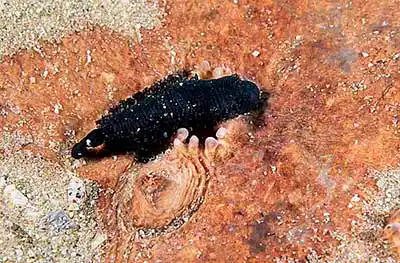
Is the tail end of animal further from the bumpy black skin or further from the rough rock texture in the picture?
the rough rock texture

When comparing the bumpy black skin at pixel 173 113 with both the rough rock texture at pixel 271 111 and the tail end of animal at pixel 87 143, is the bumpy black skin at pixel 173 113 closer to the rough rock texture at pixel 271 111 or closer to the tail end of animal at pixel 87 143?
the tail end of animal at pixel 87 143

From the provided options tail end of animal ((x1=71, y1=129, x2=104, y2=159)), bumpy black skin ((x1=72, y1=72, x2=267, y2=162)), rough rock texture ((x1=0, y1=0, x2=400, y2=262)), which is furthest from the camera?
tail end of animal ((x1=71, y1=129, x2=104, y2=159))

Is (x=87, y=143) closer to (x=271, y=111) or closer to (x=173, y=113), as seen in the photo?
(x=173, y=113)

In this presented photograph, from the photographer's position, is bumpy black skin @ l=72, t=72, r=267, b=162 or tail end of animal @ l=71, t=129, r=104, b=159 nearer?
bumpy black skin @ l=72, t=72, r=267, b=162

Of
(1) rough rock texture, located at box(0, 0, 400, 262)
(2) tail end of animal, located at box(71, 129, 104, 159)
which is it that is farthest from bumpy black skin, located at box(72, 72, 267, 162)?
(1) rough rock texture, located at box(0, 0, 400, 262)

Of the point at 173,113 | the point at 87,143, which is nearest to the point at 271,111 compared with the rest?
the point at 173,113

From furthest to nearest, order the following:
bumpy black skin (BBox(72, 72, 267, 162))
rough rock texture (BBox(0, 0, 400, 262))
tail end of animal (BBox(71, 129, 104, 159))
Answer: tail end of animal (BBox(71, 129, 104, 159))
bumpy black skin (BBox(72, 72, 267, 162))
rough rock texture (BBox(0, 0, 400, 262))
